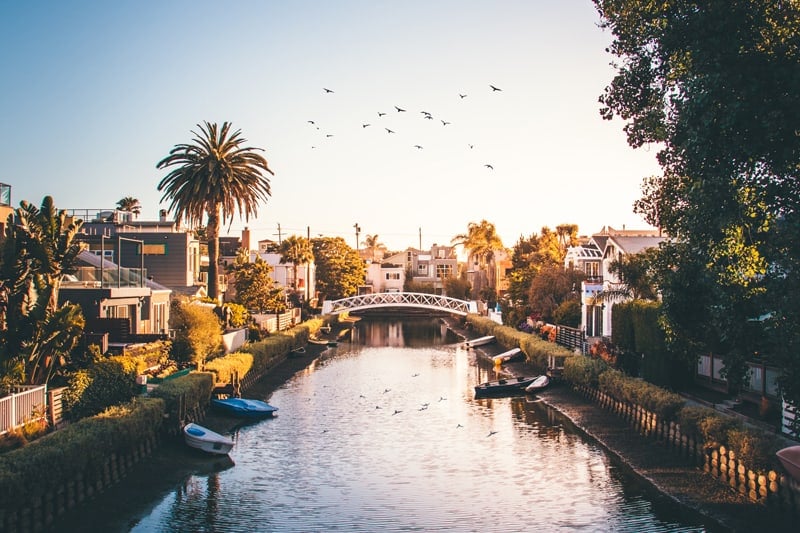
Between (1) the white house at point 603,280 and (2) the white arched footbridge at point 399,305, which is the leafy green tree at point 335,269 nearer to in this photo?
(2) the white arched footbridge at point 399,305

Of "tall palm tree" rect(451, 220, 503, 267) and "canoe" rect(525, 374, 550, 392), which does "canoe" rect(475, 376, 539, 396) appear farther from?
"tall palm tree" rect(451, 220, 503, 267)

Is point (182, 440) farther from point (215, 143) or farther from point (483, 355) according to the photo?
point (483, 355)

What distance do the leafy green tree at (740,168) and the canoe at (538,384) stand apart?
101 feet

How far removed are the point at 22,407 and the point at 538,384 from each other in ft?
120

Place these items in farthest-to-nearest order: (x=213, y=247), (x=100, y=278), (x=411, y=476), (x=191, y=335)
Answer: (x=213, y=247) → (x=100, y=278) → (x=191, y=335) → (x=411, y=476)

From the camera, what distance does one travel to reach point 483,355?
86.8m

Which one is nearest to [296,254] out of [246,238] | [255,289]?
[246,238]

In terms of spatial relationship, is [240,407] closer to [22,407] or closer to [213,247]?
[22,407]

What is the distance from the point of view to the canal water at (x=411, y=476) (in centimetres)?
2873

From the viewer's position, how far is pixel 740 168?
25.5 m

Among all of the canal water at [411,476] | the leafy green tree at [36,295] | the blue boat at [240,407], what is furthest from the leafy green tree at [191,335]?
the leafy green tree at [36,295]

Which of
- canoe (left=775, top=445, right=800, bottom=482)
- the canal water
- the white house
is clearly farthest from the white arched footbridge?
canoe (left=775, top=445, right=800, bottom=482)

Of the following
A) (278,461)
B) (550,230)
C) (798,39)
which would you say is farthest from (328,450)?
(550,230)

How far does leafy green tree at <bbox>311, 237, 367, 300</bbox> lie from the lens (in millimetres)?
155625
